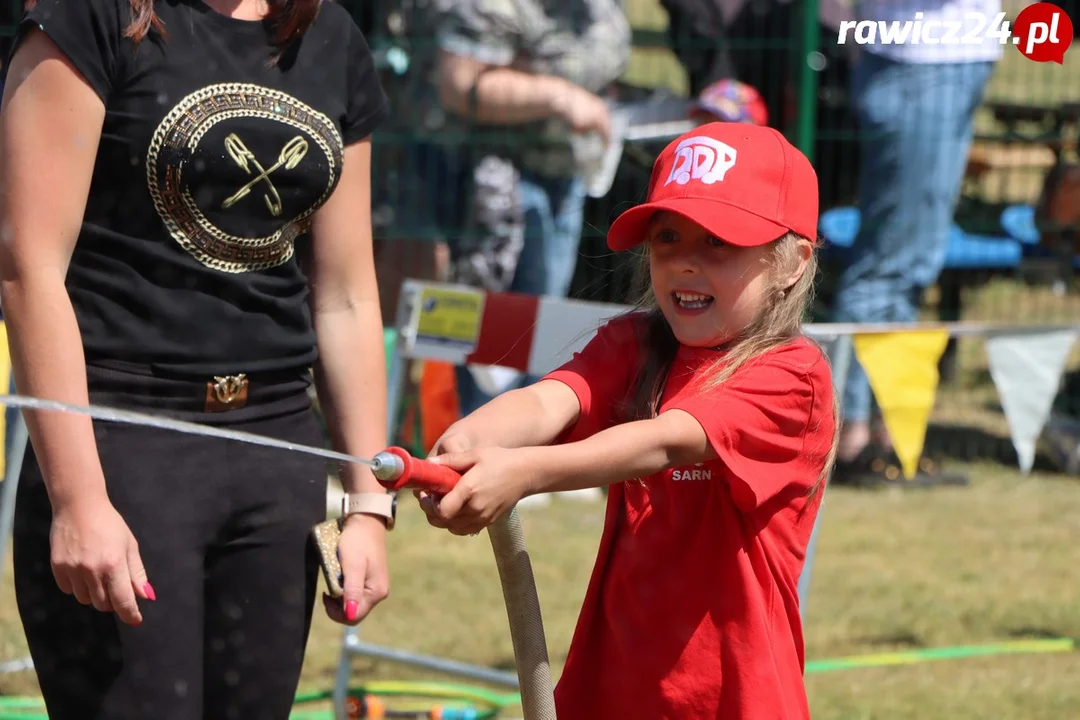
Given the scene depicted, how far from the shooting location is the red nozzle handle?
5.89ft

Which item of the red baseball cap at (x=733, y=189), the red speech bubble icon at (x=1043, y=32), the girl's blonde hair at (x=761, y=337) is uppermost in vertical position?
the red speech bubble icon at (x=1043, y=32)

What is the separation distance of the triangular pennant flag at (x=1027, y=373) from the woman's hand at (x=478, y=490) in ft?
11.9

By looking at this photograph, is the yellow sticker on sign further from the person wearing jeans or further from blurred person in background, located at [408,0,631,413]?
the person wearing jeans

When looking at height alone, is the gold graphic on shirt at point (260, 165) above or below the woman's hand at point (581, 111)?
below

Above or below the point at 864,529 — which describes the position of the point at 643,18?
above

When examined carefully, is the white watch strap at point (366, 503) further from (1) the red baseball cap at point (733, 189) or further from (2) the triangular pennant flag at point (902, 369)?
(2) the triangular pennant flag at point (902, 369)

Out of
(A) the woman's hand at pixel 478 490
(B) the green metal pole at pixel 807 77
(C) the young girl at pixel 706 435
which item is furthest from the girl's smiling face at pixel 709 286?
(B) the green metal pole at pixel 807 77

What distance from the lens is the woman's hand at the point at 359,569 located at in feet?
8.46

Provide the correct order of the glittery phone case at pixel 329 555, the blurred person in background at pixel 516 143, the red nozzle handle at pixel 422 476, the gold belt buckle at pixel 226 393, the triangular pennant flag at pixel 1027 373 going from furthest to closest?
1. the blurred person in background at pixel 516 143
2. the triangular pennant flag at pixel 1027 373
3. the glittery phone case at pixel 329 555
4. the gold belt buckle at pixel 226 393
5. the red nozzle handle at pixel 422 476

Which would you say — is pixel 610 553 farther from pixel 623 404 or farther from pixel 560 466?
pixel 560 466

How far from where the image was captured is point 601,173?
6.91 metres

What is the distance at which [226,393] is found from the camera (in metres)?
2.41

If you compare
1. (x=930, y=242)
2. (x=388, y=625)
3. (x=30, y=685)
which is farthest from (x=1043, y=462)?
(x=30, y=685)

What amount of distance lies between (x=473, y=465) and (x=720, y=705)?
2.10 feet
